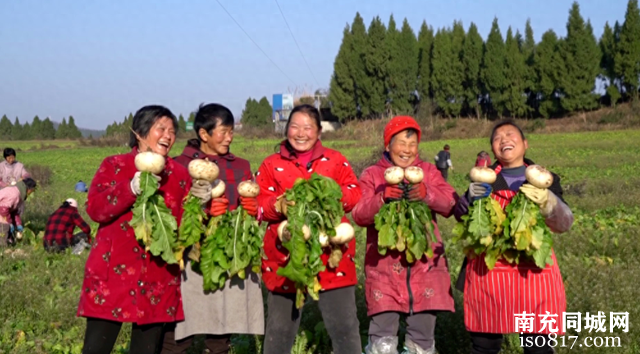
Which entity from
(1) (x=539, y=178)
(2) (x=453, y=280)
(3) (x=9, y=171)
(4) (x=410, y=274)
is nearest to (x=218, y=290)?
(4) (x=410, y=274)

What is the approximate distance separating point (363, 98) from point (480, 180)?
6163 cm

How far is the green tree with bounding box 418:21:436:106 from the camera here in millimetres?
63594

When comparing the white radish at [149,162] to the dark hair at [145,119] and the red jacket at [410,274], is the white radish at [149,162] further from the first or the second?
the red jacket at [410,274]

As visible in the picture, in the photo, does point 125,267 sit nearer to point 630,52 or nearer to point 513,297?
point 513,297

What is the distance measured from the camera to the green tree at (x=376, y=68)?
210 ft

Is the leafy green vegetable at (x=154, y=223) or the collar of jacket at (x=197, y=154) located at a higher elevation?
the collar of jacket at (x=197, y=154)

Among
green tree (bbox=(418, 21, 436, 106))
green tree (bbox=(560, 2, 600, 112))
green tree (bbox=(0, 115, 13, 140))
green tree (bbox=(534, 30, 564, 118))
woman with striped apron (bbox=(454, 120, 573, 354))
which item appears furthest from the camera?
green tree (bbox=(0, 115, 13, 140))

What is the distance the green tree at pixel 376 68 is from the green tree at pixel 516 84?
12.8 meters

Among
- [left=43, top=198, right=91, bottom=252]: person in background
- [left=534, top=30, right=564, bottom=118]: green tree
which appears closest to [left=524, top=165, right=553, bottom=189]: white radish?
[left=43, top=198, right=91, bottom=252]: person in background

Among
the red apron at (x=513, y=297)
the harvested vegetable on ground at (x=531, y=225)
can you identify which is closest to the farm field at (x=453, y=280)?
the red apron at (x=513, y=297)

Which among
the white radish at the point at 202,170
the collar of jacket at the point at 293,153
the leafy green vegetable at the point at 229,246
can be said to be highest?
the collar of jacket at the point at 293,153

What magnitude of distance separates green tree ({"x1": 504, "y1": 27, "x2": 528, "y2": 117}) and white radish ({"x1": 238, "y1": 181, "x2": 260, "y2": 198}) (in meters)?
55.6

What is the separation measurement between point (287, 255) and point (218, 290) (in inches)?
21.1

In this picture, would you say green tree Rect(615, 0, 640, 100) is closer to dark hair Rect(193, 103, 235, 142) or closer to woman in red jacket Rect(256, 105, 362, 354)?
woman in red jacket Rect(256, 105, 362, 354)
